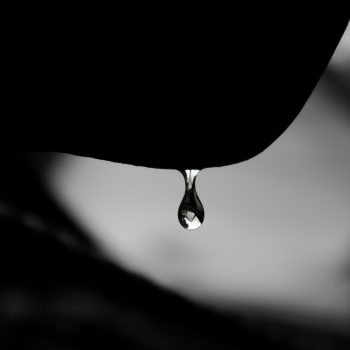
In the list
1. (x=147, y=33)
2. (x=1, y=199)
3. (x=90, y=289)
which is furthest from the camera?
(x=90, y=289)

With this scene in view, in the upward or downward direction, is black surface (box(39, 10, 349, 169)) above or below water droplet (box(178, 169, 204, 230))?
below

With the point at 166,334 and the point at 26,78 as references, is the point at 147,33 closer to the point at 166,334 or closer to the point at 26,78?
the point at 26,78

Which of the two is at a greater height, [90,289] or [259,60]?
[90,289]

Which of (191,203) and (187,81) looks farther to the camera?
(191,203)

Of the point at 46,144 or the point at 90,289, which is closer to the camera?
the point at 46,144

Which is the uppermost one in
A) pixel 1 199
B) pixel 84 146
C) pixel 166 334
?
pixel 1 199

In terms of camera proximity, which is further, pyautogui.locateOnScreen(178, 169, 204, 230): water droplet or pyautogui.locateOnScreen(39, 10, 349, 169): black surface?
pyautogui.locateOnScreen(178, 169, 204, 230): water droplet

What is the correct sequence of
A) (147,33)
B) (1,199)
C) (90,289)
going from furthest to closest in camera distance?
(90,289)
(1,199)
(147,33)

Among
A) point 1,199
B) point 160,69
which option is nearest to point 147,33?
point 160,69

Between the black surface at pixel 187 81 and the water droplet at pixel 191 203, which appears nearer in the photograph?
the black surface at pixel 187 81

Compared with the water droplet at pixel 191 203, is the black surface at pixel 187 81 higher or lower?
lower
